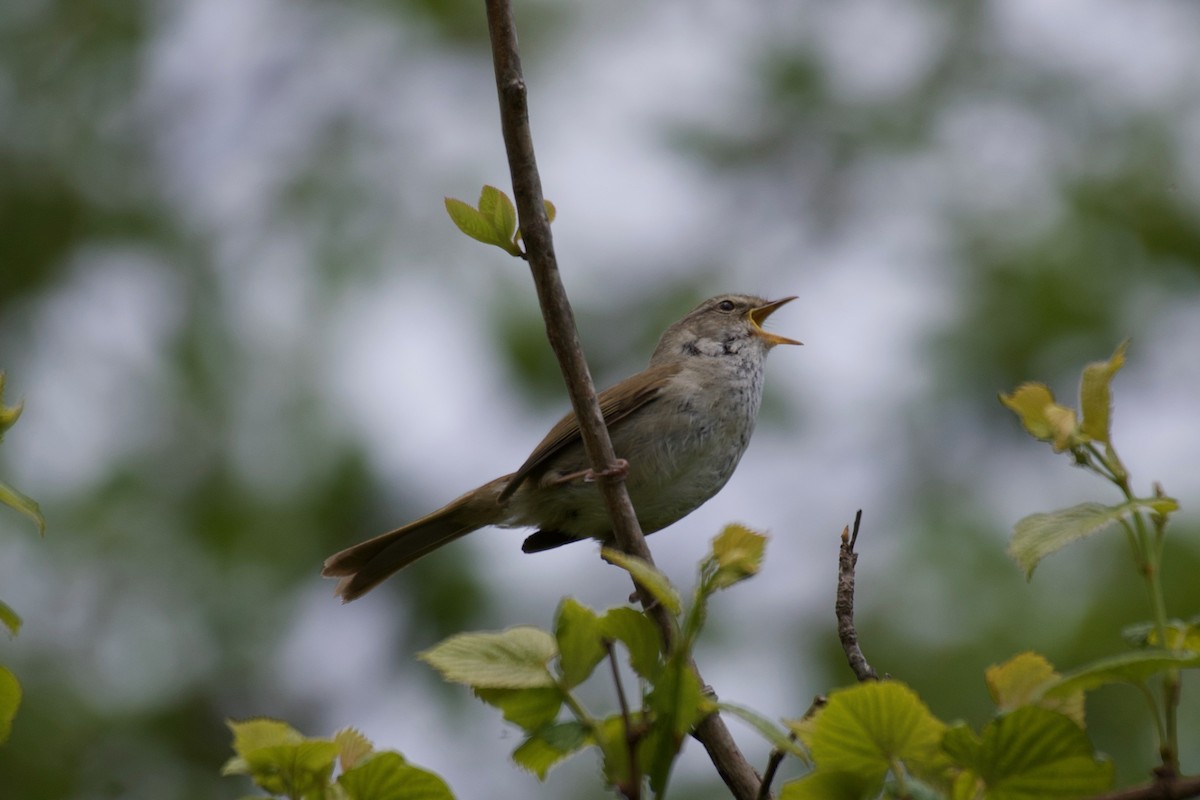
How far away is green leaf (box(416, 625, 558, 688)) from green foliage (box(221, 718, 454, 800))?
0.13m

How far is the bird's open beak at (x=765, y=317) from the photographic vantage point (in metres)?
5.78

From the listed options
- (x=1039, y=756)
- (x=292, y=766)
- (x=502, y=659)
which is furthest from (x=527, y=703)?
(x=1039, y=756)

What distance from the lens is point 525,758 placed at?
155 cm

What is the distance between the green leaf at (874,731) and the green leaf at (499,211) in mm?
1098

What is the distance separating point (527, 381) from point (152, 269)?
2957 millimetres

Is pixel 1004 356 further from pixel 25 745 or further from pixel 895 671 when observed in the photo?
pixel 25 745

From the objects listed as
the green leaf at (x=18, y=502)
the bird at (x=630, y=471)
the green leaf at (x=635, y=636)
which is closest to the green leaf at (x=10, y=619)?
the green leaf at (x=18, y=502)

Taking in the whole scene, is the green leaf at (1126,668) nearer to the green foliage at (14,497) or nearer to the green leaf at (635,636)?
the green leaf at (635,636)

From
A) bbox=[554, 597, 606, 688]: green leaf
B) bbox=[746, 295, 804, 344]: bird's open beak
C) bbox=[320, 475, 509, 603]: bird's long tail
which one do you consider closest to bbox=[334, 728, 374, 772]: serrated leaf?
bbox=[554, 597, 606, 688]: green leaf

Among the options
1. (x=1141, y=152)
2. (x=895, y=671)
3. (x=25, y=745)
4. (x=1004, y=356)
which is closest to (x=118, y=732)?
(x=25, y=745)

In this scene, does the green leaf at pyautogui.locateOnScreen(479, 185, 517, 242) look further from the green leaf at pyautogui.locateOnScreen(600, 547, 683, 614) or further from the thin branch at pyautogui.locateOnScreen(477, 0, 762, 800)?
the green leaf at pyautogui.locateOnScreen(600, 547, 683, 614)

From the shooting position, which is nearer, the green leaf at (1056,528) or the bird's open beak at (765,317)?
the green leaf at (1056,528)

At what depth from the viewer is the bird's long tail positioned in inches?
202

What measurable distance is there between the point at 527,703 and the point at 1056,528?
2.15 ft
